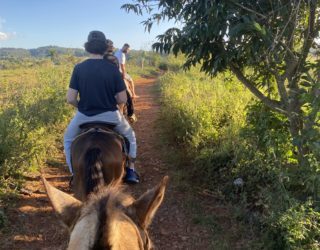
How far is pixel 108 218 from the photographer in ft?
4.92

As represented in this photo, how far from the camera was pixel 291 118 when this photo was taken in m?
4.46

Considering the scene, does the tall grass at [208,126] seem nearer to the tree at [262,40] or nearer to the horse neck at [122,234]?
the tree at [262,40]

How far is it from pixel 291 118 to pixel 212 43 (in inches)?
51.8

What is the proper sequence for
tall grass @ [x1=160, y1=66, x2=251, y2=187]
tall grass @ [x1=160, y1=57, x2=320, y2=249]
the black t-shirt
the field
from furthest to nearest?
1. tall grass @ [x1=160, y1=66, x2=251, y2=187]
2. the black t-shirt
3. the field
4. tall grass @ [x1=160, y1=57, x2=320, y2=249]

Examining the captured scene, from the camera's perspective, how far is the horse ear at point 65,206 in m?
2.02

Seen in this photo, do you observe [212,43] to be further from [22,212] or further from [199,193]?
[22,212]

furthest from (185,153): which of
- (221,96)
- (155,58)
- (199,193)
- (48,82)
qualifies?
(155,58)

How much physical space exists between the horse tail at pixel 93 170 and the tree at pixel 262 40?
1627 millimetres

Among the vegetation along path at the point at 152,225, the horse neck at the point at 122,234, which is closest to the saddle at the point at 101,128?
the vegetation along path at the point at 152,225

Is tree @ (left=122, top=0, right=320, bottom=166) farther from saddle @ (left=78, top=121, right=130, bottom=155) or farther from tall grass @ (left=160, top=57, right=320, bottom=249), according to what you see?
saddle @ (left=78, top=121, right=130, bottom=155)

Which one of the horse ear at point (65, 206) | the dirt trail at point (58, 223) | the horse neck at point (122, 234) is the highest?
the horse neck at point (122, 234)

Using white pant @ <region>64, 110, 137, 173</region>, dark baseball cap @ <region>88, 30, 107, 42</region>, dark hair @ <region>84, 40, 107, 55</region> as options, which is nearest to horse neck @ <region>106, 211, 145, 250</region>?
white pant @ <region>64, 110, 137, 173</region>

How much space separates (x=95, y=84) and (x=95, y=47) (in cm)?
45

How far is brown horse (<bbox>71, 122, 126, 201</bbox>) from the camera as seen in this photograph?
11.3 feet
